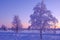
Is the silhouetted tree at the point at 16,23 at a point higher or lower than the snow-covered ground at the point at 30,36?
higher

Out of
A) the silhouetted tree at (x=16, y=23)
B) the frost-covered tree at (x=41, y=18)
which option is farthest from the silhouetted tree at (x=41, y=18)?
the silhouetted tree at (x=16, y=23)

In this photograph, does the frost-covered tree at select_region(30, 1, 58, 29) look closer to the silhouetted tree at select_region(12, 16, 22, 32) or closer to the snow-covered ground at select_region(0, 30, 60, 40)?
the snow-covered ground at select_region(0, 30, 60, 40)

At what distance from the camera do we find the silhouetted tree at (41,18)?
34781 mm

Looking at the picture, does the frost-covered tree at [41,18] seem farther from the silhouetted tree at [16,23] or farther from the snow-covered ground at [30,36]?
the silhouetted tree at [16,23]

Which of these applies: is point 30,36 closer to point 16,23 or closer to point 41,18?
point 41,18

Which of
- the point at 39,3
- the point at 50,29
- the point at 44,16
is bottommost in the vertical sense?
the point at 50,29

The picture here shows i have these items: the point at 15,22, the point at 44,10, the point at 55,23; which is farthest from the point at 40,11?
the point at 15,22

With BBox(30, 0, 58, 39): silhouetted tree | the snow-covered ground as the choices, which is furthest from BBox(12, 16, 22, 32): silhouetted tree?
BBox(30, 0, 58, 39): silhouetted tree

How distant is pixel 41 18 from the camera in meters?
34.9

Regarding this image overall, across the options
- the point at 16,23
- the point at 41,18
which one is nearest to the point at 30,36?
the point at 41,18

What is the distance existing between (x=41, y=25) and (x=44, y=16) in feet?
5.86

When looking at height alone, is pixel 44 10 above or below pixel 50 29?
above

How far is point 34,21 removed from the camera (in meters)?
35.3

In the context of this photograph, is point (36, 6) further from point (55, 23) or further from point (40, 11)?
point (55, 23)
